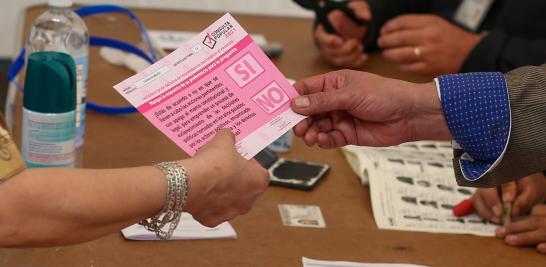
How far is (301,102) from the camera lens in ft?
4.21

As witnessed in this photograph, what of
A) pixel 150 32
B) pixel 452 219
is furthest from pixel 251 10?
pixel 452 219

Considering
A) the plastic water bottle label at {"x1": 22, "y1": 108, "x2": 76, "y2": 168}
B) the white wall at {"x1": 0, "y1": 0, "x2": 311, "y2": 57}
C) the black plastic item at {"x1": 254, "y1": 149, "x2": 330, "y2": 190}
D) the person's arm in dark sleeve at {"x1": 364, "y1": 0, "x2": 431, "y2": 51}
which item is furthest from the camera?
the white wall at {"x1": 0, "y1": 0, "x2": 311, "y2": 57}

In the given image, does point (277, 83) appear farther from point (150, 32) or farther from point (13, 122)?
point (150, 32)

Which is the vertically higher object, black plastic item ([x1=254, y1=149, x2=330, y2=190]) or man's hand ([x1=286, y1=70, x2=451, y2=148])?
man's hand ([x1=286, y1=70, x2=451, y2=148])

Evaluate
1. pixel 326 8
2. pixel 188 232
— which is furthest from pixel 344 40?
pixel 188 232

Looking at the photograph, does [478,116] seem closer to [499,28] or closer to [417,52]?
[417,52]

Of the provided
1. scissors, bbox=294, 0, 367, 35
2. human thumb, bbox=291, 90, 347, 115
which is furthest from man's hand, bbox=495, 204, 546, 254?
scissors, bbox=294, 0, 367, 35

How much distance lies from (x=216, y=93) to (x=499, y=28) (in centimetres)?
126

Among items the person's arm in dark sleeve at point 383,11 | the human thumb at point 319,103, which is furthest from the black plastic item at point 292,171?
the person's arm in dark sleeve at point 383,11

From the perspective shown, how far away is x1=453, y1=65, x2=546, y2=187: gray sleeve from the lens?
51.3 inches

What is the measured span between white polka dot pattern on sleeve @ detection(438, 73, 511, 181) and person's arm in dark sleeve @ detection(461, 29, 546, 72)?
2.30 ft

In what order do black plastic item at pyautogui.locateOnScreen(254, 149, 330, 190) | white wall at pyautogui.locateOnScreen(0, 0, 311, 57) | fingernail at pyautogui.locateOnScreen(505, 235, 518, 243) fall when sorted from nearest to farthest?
fingernail at pyautogui.locateOnScreen(505, 235, 518, 243)
black plastic item at pyautogui.locateOnScreen(254, 149, 330, 190)
white wall at pyautogui.locateOnScreen(0, 0, 311, 57)

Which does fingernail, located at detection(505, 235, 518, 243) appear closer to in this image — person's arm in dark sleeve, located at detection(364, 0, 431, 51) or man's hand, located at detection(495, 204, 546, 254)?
man's hand, located at detection(495, 204, 546, 254)

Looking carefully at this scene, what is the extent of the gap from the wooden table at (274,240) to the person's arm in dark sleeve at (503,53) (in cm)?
57
